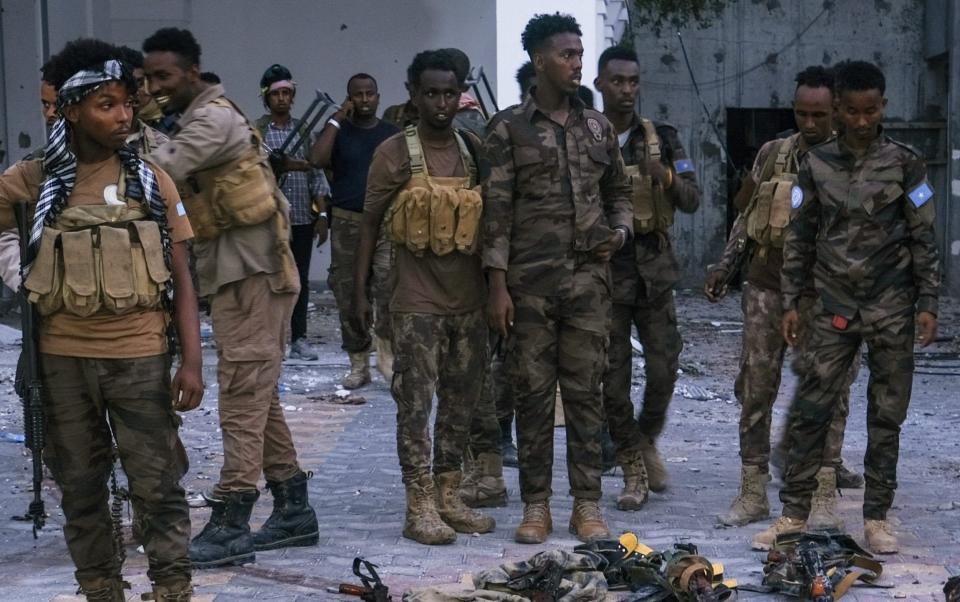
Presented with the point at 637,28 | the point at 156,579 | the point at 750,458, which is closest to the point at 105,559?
the point at 156,579

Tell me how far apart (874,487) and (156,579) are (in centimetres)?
280

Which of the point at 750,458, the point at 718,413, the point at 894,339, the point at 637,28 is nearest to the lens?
the point at 894,339

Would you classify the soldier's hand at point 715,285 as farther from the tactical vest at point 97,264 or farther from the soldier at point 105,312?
the tactical vest at point 97,264

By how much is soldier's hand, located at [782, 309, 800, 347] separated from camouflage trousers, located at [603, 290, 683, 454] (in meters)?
0.83

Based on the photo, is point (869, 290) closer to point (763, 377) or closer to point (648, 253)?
point (763, 377)

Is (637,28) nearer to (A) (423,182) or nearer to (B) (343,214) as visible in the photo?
(B) (343,214)

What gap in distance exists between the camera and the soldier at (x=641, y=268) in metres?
6.41

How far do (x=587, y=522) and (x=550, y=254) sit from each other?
1.09 metres

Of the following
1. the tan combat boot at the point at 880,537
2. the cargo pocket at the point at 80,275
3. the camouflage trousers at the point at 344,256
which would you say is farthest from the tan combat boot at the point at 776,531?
the camouflage trousers at the point at 344,256

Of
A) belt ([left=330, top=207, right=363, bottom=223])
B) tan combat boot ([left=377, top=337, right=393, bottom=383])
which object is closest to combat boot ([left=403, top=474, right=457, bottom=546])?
tan combat boot ([left=377, top=337, right=393, bottom=383])

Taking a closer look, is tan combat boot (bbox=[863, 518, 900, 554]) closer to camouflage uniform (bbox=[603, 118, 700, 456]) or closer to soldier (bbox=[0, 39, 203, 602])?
camouflage uniform (bbox=[603, 118, 700, 456])

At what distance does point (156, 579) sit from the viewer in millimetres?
4348

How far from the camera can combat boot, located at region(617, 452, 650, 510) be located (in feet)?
21.2

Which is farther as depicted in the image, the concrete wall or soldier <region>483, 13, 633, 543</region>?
the concrete wall
